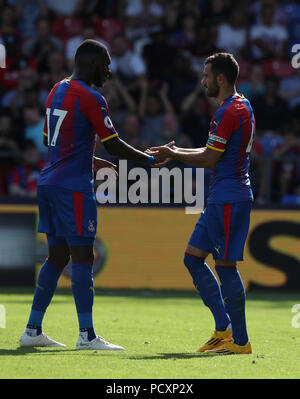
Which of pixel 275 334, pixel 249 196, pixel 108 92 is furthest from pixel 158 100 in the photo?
pixel 249 196

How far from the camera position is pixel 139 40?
17.2 m

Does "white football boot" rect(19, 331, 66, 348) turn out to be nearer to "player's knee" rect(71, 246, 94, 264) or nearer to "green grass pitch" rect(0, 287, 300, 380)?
"green grass pitch" rect(0, 287, 300, 380)

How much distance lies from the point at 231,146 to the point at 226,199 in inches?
15.9

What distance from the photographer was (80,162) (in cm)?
697

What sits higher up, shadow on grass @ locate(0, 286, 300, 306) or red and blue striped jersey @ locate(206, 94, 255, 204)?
red and blue striped jersey @ locate(206, 94, 255, 204)

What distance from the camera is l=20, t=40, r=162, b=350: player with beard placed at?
22.6ft

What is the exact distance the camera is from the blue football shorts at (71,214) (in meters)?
6.91

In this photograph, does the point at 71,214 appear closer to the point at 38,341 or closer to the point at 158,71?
the point at 38,341

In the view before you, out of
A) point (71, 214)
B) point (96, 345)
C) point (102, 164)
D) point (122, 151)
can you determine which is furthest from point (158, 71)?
point (96, 345)

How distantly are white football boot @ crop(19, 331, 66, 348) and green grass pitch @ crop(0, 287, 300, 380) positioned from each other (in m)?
0.10

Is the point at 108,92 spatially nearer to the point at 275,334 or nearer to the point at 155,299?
the point at 155,299

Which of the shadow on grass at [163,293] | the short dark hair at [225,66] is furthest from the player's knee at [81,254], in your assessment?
the shadow on grass at [163,293]

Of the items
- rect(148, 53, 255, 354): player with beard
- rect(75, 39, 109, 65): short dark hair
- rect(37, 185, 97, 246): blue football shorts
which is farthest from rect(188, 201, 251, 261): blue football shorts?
rect(75, 39, 109, 65): short dark hair

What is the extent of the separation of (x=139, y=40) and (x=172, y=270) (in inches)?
220
